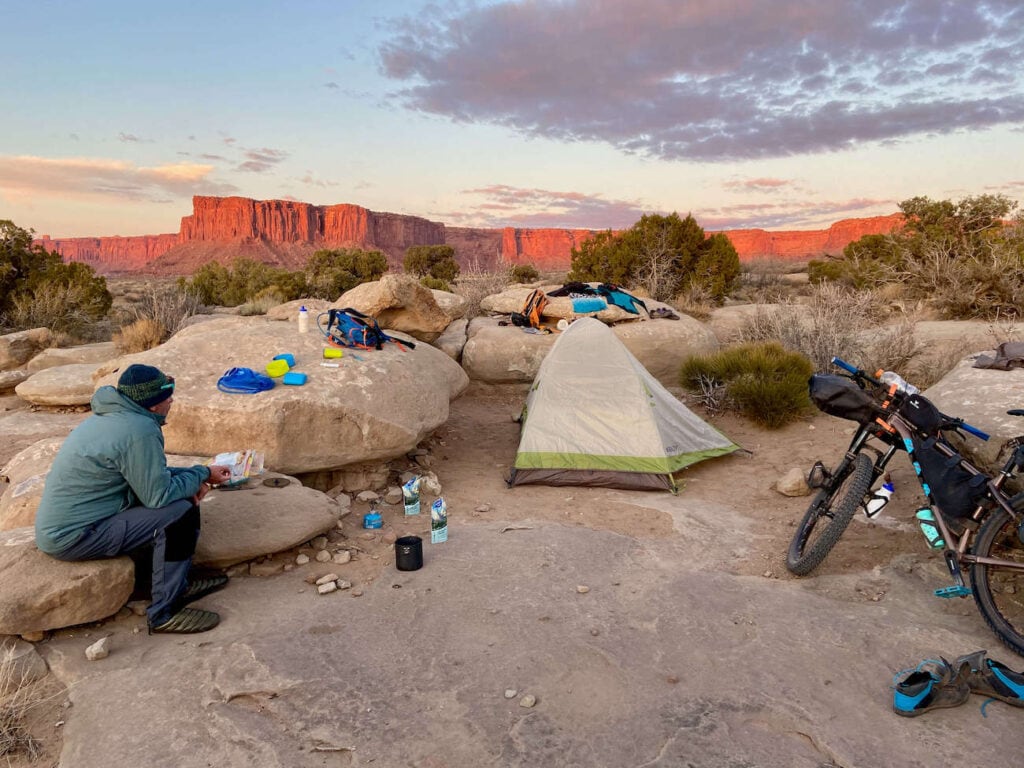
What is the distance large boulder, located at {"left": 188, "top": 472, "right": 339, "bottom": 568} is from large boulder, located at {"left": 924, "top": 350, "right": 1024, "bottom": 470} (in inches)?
203

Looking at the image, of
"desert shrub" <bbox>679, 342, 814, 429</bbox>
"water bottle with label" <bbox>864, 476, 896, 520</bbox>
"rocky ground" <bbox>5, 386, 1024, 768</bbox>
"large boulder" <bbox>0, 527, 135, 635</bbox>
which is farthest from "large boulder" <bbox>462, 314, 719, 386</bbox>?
"large boulder" <bbox>0, 527, 135, 635</bbox>

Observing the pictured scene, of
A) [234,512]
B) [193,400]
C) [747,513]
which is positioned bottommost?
[747,513]

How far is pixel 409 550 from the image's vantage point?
15.7 ft

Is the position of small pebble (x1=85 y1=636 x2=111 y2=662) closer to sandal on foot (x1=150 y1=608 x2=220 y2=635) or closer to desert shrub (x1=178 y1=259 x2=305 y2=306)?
sandal on foot (x1=150 y1=608 x2=220 y2=635)

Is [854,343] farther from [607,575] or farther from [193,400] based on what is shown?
[193,400]

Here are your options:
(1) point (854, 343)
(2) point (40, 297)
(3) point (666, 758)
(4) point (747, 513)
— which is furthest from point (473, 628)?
(2) point (40, 297)

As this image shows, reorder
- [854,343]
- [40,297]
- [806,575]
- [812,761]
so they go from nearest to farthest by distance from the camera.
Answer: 1. [812,761]
2. [806,575]
3. [854,343]
4. [40,297]

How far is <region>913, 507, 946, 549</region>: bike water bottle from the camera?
3.89m

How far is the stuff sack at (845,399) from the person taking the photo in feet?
14.0

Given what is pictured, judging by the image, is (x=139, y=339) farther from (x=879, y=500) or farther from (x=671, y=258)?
(x=671, y=258)

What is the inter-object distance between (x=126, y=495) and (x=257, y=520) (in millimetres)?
1071

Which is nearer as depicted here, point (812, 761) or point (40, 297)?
point (812, 761)

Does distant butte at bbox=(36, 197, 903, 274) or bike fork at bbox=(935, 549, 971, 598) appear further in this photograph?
distant butte at bbox=(36, 197, 903, 274)

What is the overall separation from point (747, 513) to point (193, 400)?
213 inches
